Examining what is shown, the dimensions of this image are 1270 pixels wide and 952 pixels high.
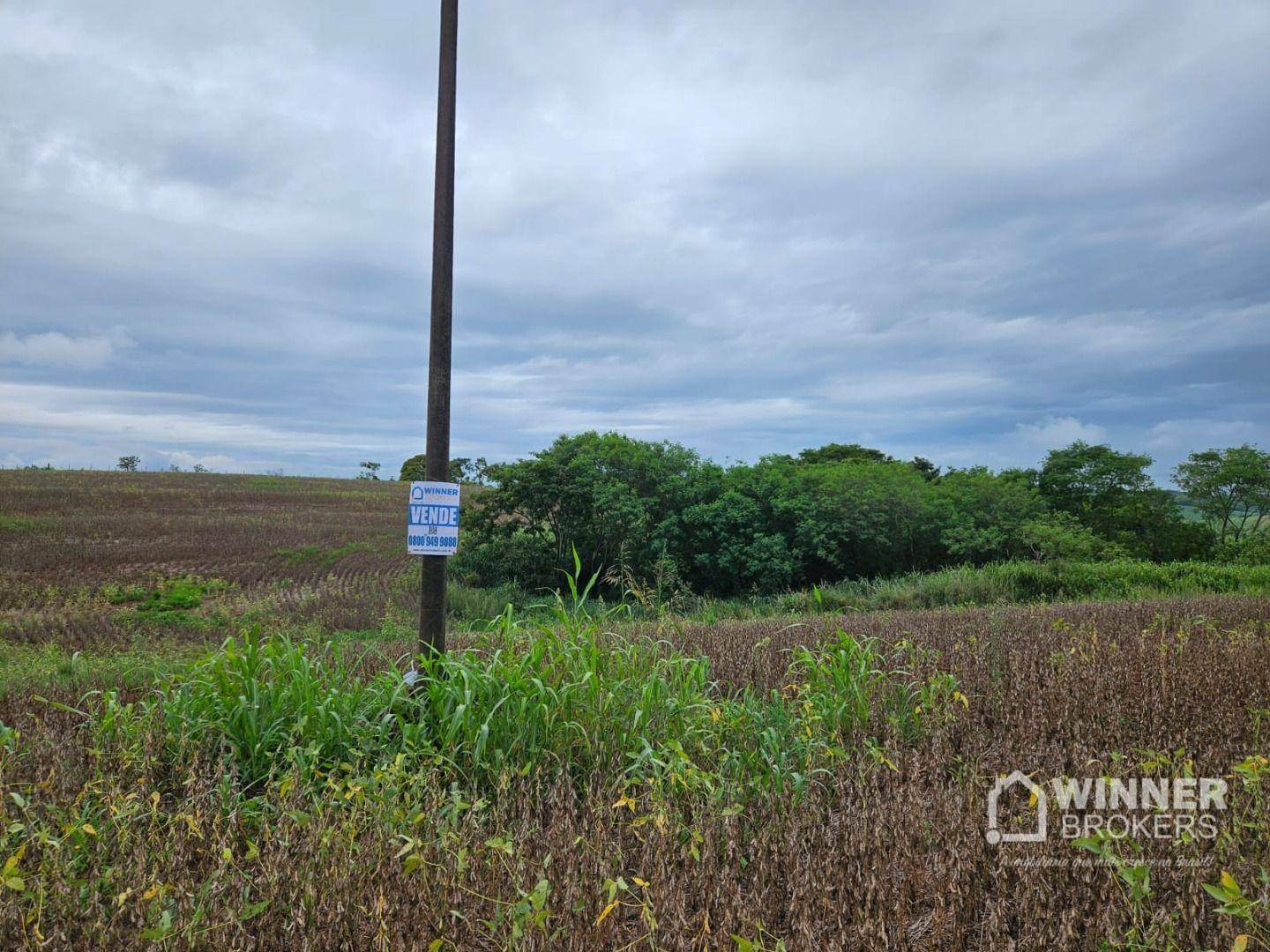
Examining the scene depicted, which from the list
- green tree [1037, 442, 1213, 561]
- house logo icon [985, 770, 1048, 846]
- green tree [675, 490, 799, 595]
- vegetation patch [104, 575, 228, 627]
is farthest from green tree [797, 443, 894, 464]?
house logo icon [985, 770, 1048, 846]

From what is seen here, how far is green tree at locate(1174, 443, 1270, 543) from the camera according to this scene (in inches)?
977

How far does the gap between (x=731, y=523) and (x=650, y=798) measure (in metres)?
13.0

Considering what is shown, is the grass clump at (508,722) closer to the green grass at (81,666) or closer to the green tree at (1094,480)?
the green grass at (81,666)

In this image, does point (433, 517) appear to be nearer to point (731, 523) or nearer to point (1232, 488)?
point (731, 523)

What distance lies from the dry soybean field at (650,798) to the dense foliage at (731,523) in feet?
28.3

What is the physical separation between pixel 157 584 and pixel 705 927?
14.9 meters

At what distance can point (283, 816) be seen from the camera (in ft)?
9.18

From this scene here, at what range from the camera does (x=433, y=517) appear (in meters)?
4.60

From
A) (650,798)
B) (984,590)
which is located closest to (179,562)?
(984,590)

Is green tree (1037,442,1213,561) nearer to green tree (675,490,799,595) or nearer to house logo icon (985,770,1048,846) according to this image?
green tree (675,490,799,595)

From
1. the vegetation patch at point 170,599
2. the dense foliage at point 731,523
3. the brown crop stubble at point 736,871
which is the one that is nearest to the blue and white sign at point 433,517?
the brown crop stubble at point 736,871

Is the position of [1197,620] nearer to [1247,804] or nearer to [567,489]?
[1247,804]

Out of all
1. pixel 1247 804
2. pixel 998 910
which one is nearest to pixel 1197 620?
pixel 1247 804

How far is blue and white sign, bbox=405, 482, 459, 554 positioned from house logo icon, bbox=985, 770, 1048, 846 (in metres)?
3.07
